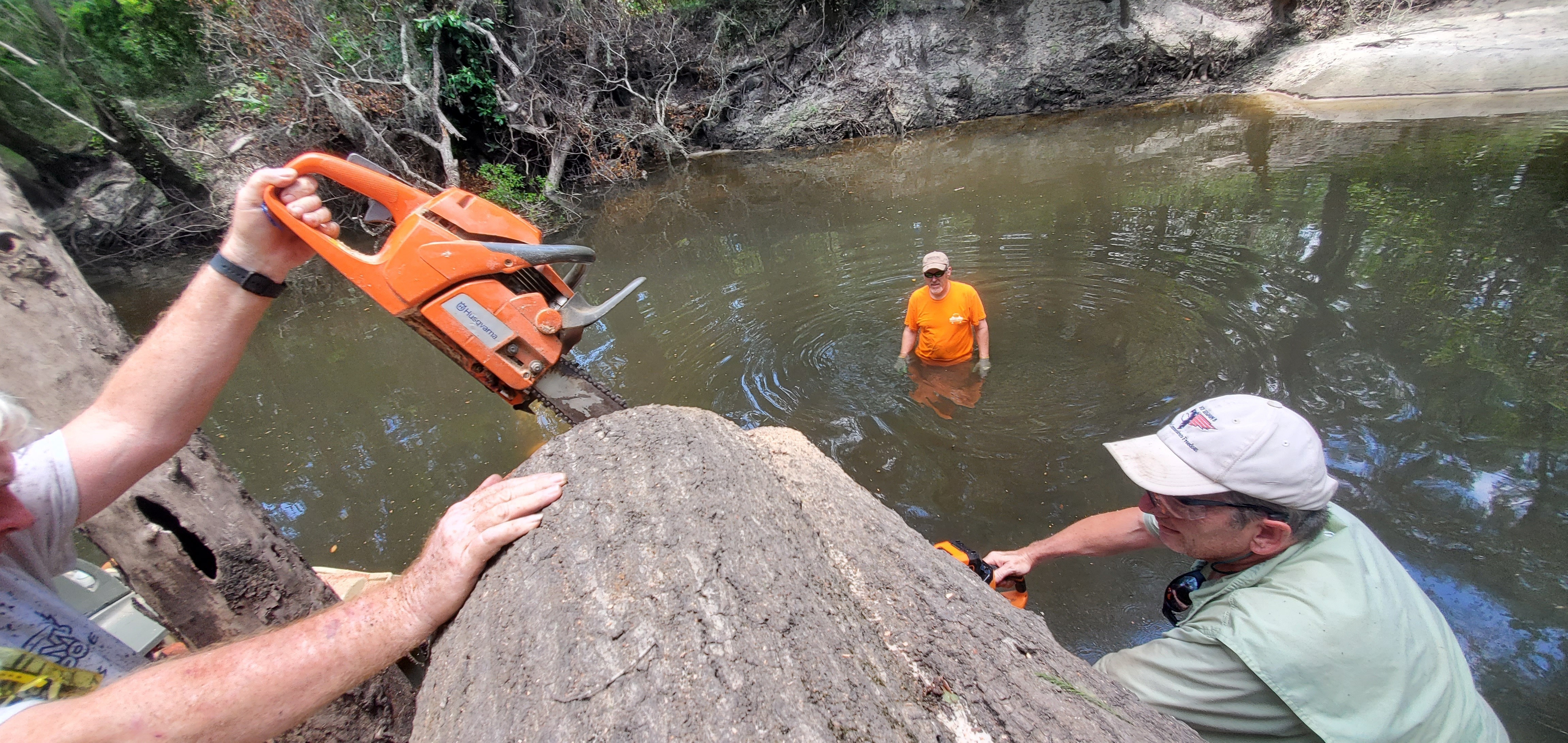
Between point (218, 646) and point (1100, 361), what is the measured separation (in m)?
5.58

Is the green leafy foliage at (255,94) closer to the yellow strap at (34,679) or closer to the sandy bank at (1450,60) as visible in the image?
the yellow strap at (34,679)

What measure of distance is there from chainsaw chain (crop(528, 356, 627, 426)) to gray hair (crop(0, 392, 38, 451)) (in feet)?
3.53

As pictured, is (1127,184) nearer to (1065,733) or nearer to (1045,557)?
(1045,557)

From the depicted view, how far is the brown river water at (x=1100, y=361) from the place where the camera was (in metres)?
3.16

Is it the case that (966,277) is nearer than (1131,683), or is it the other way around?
(1131,683)

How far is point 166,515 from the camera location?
183 centimetres

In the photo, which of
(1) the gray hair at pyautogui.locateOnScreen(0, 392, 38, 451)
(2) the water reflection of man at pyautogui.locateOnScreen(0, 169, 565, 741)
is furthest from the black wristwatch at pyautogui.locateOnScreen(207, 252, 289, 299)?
(1) the gray hair at pyautogui.locateOnScreen(0, 392, 38, 451)

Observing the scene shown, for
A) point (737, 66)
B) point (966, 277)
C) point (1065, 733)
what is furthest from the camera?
point (737, 66)

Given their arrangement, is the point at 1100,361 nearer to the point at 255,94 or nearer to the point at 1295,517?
the point at 1295,517

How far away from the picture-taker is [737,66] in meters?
16.2

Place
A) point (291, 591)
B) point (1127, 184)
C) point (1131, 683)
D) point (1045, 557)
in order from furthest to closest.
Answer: point (1127, 184), point (1045, 557), point (291, 591), point (1131, 683)

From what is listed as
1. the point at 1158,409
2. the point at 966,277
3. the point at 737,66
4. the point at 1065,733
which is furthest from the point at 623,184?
the point at 1065,733

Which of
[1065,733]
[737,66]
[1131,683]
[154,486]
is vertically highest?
[737,66]

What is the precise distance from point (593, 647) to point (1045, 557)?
70.3 inches
